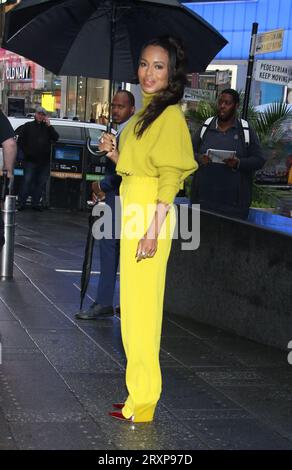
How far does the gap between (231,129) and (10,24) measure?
85.3 inches

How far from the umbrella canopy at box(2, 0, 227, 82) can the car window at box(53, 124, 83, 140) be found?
10.1 m

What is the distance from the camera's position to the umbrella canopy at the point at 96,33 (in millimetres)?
7305

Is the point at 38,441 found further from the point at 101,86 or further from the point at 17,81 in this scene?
the point at 17,81

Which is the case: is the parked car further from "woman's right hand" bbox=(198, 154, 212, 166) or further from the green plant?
"woman's right hand" bbox=(198, 154, 212, 166)

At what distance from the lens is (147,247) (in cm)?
436

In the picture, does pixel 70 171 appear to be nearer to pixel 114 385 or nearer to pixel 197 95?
pixel 197 95

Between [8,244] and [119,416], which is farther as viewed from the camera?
[8,244]

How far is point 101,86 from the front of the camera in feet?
99.0

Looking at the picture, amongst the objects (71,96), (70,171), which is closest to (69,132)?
(70,171)

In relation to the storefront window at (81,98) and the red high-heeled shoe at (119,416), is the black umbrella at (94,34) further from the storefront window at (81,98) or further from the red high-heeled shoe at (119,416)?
the storefront window at (81,98)

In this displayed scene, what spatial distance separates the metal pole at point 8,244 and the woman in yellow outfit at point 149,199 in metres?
4.48

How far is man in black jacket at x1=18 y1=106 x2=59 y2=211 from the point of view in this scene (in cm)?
1702

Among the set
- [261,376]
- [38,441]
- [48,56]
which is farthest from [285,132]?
[38,441]

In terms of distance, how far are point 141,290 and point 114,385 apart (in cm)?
109
